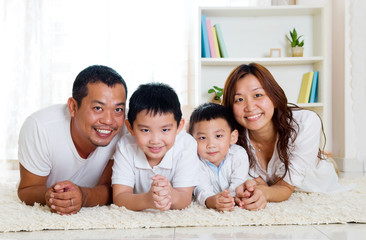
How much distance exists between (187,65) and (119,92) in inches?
92.0

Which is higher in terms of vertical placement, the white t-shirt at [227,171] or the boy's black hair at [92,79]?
the boy's black hair at [92,79]

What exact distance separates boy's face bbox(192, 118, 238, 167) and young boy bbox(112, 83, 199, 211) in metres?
0.11

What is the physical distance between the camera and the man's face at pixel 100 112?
159 cm

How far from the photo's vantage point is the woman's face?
1868 millimetres

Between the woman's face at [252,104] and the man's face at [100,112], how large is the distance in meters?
0.57

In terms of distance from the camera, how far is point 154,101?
62.2 inches

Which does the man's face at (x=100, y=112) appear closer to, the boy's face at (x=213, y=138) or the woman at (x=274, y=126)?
the boy's face at (x=213, y=138)

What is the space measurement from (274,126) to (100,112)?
2.96ft

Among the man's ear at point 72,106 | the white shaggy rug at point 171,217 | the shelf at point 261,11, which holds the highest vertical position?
the shelf at point 261,11

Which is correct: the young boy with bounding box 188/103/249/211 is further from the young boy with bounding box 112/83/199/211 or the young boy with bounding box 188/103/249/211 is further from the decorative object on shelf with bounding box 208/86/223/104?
the decorative object on shelf with bounding box 208/86/223/104

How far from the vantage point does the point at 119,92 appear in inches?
64.4

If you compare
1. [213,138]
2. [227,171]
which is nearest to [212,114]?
[213,138]

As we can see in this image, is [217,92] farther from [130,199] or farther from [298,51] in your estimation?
[130,199]

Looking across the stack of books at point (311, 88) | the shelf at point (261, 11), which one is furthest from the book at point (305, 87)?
the shelf at point (261, 11)
